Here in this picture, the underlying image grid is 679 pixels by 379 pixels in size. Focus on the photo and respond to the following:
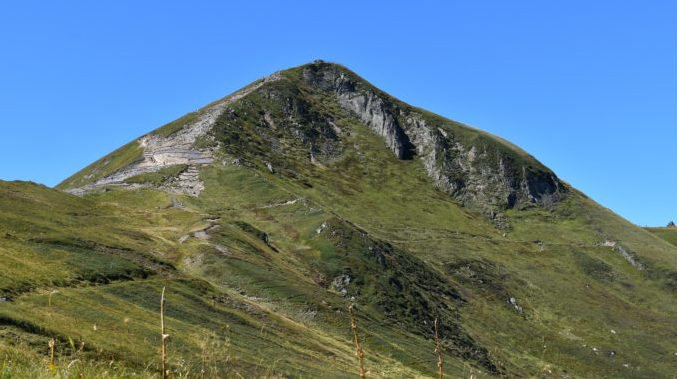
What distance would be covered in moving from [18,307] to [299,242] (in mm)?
73509

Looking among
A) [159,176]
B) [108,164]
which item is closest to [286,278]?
[159,176]

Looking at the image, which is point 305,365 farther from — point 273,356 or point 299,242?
point 299,242

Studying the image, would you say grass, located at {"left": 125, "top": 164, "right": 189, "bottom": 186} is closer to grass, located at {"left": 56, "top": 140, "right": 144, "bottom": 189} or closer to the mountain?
the mountain

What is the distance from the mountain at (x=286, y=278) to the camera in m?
45.7

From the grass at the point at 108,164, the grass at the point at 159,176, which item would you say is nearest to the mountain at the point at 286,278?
the grass at the point at 159,176

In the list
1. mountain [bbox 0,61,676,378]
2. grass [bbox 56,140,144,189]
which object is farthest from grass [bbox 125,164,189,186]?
grass [bbox 56,140,144,189]

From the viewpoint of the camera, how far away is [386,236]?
500 feet

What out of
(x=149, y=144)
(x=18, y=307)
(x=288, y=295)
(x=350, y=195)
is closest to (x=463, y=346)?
(x=288, y=295)

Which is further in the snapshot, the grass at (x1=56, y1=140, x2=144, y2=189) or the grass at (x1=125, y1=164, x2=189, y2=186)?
the grass at (x1=56, y1=140, x2=144, y2=189)

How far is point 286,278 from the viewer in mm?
87500

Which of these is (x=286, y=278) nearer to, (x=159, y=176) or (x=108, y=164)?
(x=159, y=176)

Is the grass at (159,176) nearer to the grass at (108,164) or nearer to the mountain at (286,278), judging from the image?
the mountain at (286,278)

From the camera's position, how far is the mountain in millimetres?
45688

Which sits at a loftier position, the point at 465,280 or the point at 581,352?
the point at 465,280
